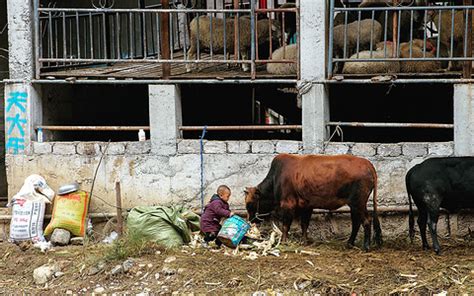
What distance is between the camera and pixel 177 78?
1045cm

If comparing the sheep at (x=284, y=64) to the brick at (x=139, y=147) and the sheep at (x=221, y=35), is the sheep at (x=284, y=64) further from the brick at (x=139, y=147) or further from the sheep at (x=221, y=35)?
the brick at (x=139, y=147)

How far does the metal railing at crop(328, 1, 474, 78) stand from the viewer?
9.62m

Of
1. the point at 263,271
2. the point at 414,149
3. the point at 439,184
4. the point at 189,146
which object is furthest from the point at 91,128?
the point at 439,184

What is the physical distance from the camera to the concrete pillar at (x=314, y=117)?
10133mm

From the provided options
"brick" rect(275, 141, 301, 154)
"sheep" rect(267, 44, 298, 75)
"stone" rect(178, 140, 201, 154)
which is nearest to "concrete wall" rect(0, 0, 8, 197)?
"stone" rect(178, 140, 201, 154)

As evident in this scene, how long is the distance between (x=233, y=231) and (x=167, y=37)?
2887 millimetres

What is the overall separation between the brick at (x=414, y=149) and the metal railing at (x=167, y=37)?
185 centimetres

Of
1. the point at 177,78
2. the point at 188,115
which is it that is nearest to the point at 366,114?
the point at 188,115

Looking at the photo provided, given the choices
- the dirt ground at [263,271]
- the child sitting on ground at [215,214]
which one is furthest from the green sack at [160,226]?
the child sitting on ground at [215,214]

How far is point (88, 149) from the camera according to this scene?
414 inches

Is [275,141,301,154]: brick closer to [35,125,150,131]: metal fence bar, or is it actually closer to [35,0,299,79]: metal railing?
[35,0,299,79]: metal railing

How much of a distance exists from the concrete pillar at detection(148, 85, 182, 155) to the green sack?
3.15 feet

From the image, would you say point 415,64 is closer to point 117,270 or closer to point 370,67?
point 370,67

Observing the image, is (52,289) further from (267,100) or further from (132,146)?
(267,100)
